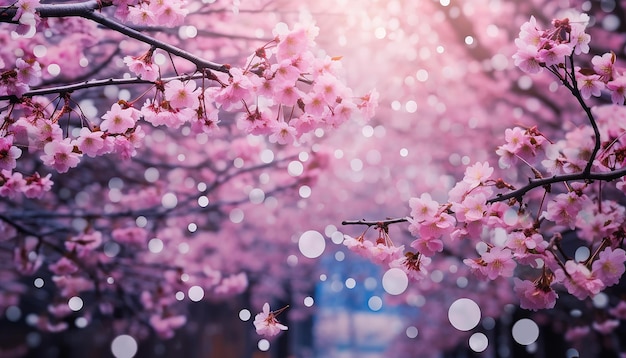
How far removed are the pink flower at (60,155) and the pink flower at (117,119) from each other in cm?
23

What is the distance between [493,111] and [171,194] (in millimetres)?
6940

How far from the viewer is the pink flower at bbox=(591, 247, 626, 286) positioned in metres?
2.75

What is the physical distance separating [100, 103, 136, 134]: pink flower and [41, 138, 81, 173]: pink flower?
23 centimetres

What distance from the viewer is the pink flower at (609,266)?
2.75 meters

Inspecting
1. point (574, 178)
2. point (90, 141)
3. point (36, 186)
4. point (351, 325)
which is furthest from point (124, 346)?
point (351, 325)

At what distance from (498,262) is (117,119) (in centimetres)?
237

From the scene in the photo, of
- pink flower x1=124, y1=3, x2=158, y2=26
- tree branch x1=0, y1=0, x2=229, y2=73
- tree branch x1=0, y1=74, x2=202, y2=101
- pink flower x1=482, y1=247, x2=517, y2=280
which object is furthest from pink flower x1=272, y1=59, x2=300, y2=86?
pink flower x1=482, y1=247, x2=517, y2=280

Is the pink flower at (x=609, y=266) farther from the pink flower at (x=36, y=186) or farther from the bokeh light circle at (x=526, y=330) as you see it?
the bokeh light circle at (x=526, y=330)

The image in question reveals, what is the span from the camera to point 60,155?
115 inches

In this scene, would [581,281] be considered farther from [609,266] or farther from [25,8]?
[25,8]

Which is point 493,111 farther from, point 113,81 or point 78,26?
point 113,81

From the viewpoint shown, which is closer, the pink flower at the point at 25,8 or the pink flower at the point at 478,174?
the pink flower at the point at 25,8

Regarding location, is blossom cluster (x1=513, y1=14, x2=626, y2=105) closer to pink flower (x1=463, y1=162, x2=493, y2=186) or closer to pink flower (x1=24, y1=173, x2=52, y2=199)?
pink flower (x1=463, y1=162, x2=493, y2=186)

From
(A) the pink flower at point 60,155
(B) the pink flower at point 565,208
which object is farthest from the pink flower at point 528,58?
(A) the pink flower at point 60,155
